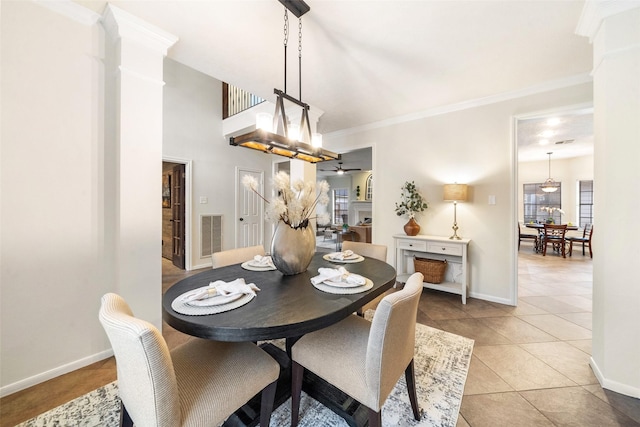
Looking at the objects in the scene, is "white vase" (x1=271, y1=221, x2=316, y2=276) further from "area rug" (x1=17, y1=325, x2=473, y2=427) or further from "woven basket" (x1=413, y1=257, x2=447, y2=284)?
"woven basket" (x1=413, y1=257, x2=447, y2=284)

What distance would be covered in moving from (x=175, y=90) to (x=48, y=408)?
4290mm

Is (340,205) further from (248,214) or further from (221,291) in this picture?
(221,291)

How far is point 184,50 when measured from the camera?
218 cm

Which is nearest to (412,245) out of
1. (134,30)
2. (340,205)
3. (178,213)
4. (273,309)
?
(273,309)

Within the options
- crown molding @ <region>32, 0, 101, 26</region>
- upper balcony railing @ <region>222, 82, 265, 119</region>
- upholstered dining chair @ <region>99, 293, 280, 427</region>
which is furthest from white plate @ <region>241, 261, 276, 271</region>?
upper balcony railing @ <region>222, 82, 265, 119</region>

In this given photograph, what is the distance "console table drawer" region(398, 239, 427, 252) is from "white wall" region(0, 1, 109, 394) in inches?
128

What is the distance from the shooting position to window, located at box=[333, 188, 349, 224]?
967 centimetres

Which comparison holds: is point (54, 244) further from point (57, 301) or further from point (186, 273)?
point (186, 273)

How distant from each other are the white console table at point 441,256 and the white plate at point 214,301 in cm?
275

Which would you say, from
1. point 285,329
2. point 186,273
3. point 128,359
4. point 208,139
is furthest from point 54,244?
point 208,139

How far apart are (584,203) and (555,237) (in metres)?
1.87

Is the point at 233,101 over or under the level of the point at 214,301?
over

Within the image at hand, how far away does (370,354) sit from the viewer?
3.31 ft

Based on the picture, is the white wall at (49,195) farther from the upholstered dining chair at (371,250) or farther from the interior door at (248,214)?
the interior door at (248,214)
